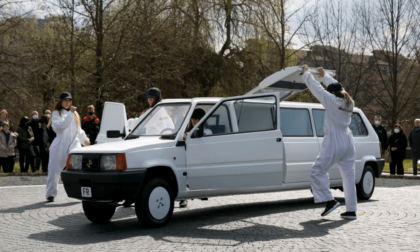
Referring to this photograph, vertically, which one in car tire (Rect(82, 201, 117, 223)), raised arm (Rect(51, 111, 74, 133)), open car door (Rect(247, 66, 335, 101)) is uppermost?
open car door (Rect(247, 66, 335, 101))

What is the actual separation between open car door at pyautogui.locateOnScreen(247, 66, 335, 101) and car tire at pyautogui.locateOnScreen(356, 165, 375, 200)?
237 centimetres

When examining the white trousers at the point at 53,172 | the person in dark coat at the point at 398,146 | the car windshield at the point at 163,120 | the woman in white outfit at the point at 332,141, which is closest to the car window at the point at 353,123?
the woman in white outfit at the point at 332,141

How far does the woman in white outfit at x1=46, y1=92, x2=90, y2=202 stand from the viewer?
10430mm

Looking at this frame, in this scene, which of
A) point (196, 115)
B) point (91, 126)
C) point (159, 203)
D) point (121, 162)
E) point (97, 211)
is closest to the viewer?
point (121, 162)

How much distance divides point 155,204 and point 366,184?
5085 millimetres

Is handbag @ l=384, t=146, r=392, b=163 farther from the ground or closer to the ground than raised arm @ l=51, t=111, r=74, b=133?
closer to the ground

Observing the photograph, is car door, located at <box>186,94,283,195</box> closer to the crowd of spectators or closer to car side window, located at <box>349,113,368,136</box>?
car side window, located at <box>349,113,368,136</box>

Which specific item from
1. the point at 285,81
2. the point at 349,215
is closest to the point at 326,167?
the point at 349,215

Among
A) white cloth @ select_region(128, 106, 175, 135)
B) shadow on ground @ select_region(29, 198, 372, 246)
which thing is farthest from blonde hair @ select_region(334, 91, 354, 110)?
white cloth @ select_region(128, 106, 175, 135)

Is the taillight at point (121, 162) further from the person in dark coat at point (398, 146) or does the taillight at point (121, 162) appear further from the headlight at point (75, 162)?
the person in dark coat at point (398, 146)

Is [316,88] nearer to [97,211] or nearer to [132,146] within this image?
[132,146]

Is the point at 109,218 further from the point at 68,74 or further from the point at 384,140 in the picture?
the point at 68,74

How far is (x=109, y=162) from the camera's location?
7332 millimetres

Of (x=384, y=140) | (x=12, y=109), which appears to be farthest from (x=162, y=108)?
(x=12, y=109)
